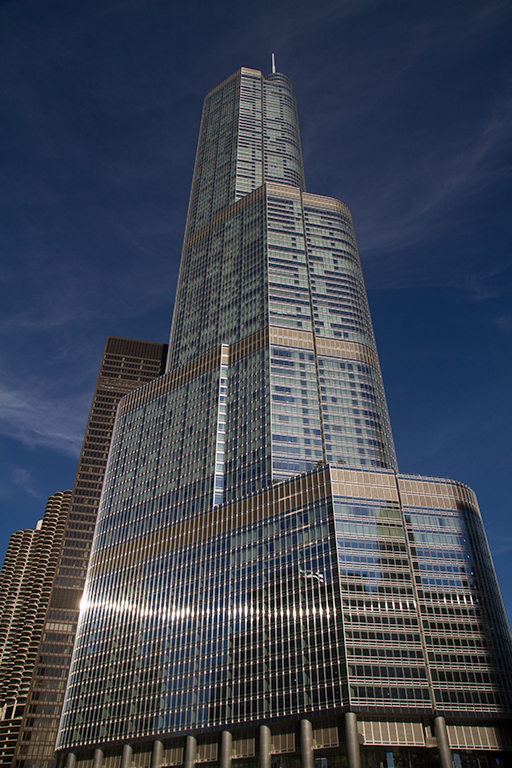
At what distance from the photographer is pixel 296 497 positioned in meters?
122

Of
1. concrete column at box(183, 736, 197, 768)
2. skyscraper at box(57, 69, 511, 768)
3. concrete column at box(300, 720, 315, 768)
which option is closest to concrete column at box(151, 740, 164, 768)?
skyscraper at box(57, 69, 511, 768)

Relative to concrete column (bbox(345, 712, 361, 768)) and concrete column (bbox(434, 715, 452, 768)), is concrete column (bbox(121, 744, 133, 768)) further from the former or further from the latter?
concrete column (bbox(434, 715, 452, 768))

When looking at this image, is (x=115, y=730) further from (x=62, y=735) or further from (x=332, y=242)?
(x=332, y=242)

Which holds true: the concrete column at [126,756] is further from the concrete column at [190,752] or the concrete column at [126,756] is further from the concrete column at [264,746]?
the concrete column at [264,746]

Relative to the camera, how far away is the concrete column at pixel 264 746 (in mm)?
98562

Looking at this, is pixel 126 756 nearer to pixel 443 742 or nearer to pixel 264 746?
pixel 264 746

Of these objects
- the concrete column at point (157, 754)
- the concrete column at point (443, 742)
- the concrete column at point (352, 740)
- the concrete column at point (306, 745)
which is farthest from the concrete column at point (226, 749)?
the concrete column at point (443, 742)

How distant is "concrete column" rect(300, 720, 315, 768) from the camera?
93.9m

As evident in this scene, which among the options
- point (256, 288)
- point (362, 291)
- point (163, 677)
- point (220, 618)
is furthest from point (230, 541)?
point (362, 291)

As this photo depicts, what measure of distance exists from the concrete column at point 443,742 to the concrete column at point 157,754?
51369 millimetres

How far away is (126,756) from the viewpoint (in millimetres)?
116875

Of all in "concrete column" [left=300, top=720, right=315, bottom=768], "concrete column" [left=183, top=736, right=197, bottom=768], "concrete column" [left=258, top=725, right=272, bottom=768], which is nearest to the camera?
"concrete column" [left=300, top=720, right=315, bottom=768]

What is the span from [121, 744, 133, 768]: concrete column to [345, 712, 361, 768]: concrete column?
160ft

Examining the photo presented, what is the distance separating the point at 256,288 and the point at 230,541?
245 ft
